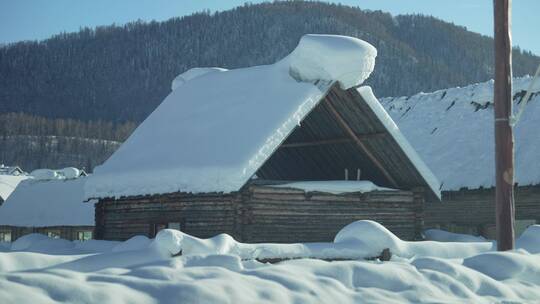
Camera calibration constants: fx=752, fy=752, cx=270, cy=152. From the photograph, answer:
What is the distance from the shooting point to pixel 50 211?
44.4 metres

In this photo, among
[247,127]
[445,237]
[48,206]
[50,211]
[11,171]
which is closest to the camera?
[247,127]

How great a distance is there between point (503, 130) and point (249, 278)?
5498 millimetres

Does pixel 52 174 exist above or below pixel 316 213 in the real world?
above

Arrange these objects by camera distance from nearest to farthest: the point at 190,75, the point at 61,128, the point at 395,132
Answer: the point at 395,132 → the point at 190,75 → the point at 61,128

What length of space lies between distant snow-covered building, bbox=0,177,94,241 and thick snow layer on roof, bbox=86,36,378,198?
2189 centimetres

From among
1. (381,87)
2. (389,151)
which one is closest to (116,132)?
(381,87)

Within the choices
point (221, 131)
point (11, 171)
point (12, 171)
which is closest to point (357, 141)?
point (221, 131)

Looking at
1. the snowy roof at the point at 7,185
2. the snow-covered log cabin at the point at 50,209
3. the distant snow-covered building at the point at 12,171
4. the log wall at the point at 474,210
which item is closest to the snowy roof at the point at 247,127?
the log wall at the point at 474,210

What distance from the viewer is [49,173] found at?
4878 cm

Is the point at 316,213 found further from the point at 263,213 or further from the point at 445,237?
the point at 445,237

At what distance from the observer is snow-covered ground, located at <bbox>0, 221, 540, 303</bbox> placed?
7.35 meters

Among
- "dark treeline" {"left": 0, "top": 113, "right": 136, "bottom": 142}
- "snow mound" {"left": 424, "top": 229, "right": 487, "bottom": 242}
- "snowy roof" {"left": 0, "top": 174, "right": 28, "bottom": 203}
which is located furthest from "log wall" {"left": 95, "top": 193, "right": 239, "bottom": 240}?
"dark treeline" {"left": 0, "top": 113, "right": 136, "bottom": 142}

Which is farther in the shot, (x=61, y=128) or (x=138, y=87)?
(x=138, y=87)

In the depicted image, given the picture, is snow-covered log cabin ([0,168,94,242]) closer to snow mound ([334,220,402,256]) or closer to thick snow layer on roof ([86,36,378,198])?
thick snow layer on roof ([86,36,378,198])
